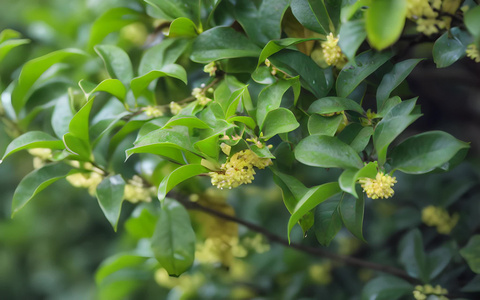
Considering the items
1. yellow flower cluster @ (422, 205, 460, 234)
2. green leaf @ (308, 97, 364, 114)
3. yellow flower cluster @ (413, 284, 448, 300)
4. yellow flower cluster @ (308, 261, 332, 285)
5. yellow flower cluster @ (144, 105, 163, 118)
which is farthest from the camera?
yellow flower cluster @ (308, 261, 332, 285)

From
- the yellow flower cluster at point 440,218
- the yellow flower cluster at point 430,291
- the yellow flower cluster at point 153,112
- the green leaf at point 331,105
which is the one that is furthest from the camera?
the yellow flower cluster at point 440,218

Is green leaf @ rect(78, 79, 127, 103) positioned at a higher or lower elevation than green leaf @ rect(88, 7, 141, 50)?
lower

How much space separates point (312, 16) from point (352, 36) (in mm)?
112

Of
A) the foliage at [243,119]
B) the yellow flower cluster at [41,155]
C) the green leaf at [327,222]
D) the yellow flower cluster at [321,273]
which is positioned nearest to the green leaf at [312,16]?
the foliage at [243,119]

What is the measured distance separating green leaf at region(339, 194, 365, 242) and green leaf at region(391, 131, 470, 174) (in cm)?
6

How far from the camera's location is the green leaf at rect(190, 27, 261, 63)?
1.87ft

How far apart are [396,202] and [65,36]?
0.80 m

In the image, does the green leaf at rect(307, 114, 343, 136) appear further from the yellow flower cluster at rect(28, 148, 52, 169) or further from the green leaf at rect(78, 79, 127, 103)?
the yellow flower cluster at rect(28, 148, 52, 169)

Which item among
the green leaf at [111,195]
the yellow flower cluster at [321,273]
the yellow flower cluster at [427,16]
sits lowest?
the yellow flower cluster at [321,273]

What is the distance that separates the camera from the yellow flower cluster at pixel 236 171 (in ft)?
1.61

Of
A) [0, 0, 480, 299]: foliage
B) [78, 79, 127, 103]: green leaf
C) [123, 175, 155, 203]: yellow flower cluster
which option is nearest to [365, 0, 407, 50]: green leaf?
[0, 0, 480, 299]: foliage

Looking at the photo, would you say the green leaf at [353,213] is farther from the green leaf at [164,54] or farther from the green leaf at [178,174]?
the green leaf at [164,54]

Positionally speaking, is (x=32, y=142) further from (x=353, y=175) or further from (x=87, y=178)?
(x=353, y=175)

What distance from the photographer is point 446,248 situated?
79cm
